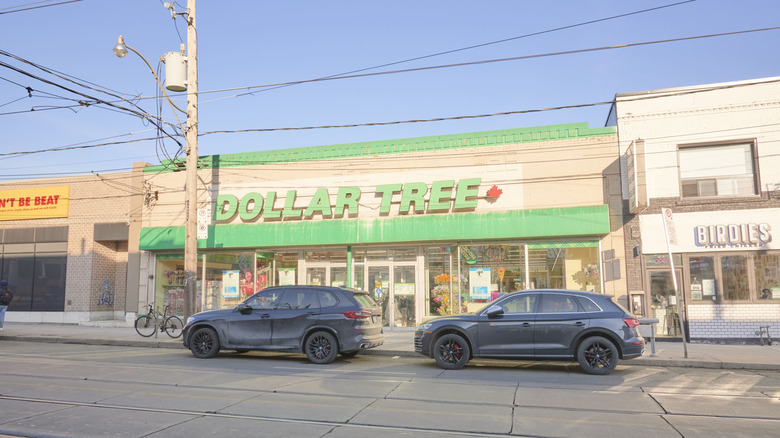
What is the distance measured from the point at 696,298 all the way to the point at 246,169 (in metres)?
15.3

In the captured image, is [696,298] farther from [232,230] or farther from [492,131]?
[232,230]

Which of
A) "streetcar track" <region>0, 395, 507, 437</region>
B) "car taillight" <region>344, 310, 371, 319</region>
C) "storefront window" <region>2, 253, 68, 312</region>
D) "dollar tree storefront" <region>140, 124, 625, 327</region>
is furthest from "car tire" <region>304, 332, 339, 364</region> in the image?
"storefront window" <region>2, 253, 68, 312</region>

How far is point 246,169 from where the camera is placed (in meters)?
20.2

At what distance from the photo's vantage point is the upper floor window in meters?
15.9

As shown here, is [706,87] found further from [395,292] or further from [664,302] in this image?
[395,292]

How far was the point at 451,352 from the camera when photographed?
1116 centimetres

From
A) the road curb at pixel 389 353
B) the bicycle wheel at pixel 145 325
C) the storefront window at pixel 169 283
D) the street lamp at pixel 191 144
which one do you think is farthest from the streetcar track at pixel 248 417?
the storefront window at pixel 169 283

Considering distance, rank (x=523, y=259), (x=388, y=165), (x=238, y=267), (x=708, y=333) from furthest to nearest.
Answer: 1. (x=238, y=267)
2. (x=388, y=165)
3. (x=523, y=259)
4. (x=708, y=333)

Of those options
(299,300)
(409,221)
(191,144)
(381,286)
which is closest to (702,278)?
(409,221)

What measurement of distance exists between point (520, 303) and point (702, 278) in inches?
314

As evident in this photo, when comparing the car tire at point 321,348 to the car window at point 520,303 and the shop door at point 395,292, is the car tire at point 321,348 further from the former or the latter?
the shop door at point 395,292

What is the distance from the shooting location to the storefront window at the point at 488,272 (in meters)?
17.3

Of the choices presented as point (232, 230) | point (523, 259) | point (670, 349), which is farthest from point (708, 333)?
point (232, 230)

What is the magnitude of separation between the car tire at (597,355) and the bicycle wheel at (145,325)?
13.1 meters
